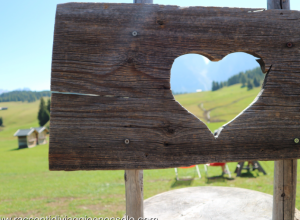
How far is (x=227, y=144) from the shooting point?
2.02 metres

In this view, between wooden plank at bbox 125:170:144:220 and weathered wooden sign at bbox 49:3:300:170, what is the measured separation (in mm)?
998

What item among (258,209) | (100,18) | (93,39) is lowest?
(258,209)

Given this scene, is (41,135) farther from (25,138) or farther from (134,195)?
(134,195)

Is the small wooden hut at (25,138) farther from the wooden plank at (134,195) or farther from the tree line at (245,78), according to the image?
the tree line at (245,78)

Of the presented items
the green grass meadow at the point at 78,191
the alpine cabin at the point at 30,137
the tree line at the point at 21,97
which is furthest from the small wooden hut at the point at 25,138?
the tree line at the point at 21,97

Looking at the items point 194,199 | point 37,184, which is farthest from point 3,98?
point 194,199

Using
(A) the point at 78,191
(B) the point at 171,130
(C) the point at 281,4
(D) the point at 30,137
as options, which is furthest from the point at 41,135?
(C) the point at 281,4

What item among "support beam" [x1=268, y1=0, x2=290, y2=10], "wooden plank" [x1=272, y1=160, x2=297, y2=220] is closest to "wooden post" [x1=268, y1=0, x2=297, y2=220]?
"wooden plank" [x1=272, y1=160, x2=297, y2=220]

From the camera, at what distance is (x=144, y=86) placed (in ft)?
6.30

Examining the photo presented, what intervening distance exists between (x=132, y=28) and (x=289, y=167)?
266cm

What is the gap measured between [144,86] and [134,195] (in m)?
1.65

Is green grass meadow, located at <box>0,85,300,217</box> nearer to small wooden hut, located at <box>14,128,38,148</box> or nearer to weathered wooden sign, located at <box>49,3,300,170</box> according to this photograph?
weathered wooden sign, located at <box>49,3,300,170</box>

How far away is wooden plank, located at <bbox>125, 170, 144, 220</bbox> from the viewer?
2854mm

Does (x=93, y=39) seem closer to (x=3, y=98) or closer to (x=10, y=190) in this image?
(x=10, y=190)
